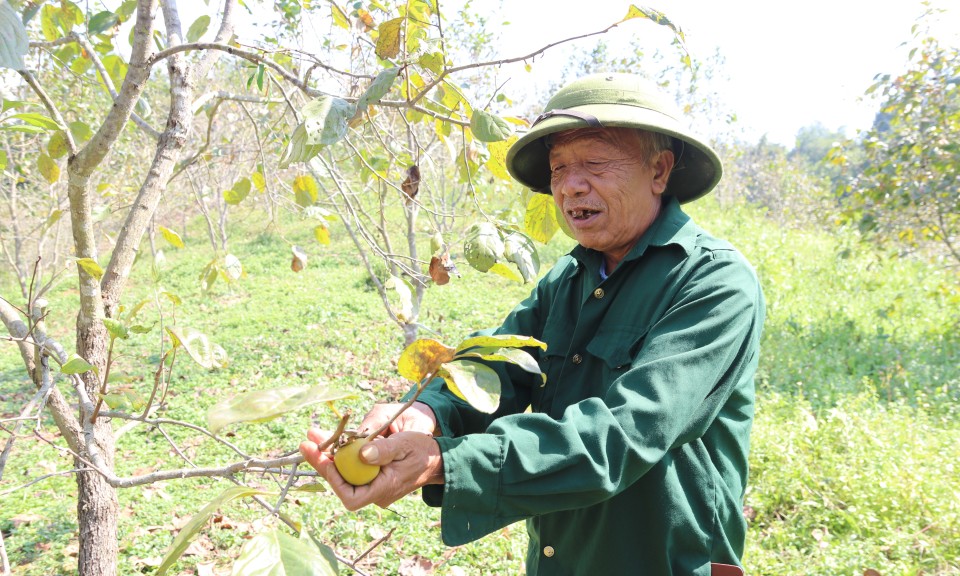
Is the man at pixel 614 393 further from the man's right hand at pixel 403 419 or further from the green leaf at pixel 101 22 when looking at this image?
the green leaf at pixel 101 22

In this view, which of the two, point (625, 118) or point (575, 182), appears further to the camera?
point (575, 182)

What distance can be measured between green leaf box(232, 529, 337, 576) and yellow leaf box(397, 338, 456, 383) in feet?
0.86

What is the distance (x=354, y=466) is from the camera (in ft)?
3.01

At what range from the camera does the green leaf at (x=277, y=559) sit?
719 millimetres

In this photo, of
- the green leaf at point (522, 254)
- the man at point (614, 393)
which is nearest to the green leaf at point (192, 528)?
the man at point (614, 393)

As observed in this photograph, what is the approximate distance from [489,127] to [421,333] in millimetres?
4442

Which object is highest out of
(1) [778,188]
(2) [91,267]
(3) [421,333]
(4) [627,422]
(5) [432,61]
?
(5) [432,61]

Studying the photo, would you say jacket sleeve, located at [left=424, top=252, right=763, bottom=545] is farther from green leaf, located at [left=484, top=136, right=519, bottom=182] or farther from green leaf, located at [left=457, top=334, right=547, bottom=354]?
green leaf, located at [left=484, top=136, right=519, bottom=182]

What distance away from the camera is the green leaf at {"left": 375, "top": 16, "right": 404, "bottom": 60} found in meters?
1.40

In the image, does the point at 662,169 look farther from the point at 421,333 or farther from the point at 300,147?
the point at 421,333

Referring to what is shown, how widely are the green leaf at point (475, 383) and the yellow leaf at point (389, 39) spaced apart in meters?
0.84

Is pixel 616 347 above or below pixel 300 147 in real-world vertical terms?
below

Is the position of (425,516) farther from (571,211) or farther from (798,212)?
(798,212)

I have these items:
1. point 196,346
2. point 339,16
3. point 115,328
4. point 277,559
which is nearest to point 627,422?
point 277,559
